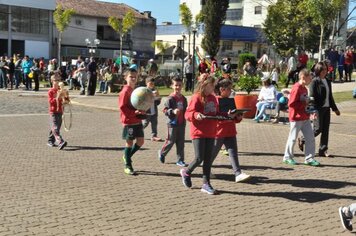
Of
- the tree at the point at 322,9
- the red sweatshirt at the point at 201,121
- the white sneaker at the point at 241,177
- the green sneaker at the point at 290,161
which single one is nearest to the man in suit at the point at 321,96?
the green sneaker at the point at 290,161

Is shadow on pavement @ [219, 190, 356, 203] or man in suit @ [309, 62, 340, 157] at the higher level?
man in suit @ [309, 62, 340, 157]

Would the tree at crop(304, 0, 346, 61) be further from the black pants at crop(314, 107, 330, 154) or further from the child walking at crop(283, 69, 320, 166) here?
the child walking at crop(283, 69, 320, 166)

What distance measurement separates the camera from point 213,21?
157 ft

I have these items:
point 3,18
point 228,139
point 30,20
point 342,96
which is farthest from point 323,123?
point 30,20

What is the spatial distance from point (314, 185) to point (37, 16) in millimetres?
57977

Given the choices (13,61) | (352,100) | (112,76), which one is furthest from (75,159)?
(13,61)

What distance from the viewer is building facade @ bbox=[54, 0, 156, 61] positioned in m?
64.9

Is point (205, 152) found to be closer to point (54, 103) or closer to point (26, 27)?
point (54, 103)

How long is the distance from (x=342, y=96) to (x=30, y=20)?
152 feet

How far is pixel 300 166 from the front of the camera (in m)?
9.30

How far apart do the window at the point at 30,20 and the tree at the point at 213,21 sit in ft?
73.9

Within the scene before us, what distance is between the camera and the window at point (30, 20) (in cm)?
5881

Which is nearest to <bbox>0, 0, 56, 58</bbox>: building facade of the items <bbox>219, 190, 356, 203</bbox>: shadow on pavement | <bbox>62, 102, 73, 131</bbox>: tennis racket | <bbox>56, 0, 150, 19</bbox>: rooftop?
<bbox>56, 0, 150, 19</bbox>: rooftop

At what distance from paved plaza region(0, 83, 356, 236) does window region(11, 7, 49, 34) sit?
50.3 m
